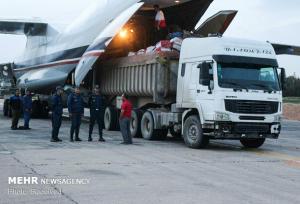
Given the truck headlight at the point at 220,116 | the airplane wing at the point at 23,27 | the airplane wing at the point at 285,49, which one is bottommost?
the truck headlight at the point at 220,116

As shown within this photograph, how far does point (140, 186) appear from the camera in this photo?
7.86 metres

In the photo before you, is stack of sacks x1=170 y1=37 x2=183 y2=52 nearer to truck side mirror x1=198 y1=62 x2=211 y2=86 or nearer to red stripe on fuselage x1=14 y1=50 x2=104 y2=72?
truck side mirror x1=198 y1=62 x2=211 y2=86

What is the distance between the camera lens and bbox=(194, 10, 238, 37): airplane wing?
692 inches

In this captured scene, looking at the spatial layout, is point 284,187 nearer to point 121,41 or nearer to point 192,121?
point 192,121

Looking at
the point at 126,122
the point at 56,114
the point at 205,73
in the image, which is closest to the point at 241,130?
the point at 205,73

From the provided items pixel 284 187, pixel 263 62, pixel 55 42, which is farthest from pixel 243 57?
pixel 55 42

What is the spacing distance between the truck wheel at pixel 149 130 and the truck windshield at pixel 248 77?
3.37 meters

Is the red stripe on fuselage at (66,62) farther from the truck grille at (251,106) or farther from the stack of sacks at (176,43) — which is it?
the truck grille at (251,106)

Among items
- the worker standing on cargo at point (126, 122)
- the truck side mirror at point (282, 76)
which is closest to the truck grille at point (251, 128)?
the truck side mirror at point (282, 76)

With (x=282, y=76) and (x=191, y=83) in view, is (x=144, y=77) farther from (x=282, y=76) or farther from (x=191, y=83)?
(x=282, y=76)

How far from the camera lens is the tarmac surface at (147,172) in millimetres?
7125

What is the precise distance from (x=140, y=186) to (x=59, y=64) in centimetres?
1451

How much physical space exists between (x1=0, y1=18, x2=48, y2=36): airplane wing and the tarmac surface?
12071 mm

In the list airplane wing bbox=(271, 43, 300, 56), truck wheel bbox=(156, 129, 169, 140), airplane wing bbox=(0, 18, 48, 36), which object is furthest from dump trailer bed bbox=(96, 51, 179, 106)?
airplane wing bbox=(271, 43, 300, 56)
